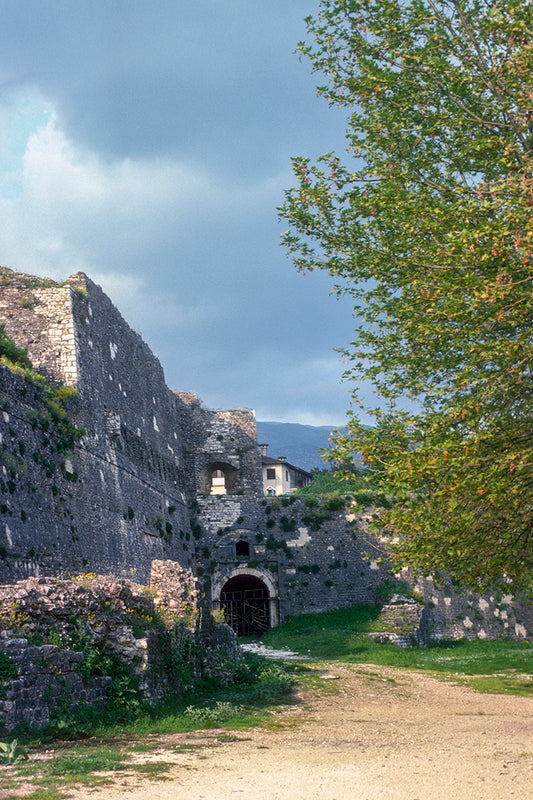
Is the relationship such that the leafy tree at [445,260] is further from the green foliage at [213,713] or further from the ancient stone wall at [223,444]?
the ancient stone wall at [223,444]

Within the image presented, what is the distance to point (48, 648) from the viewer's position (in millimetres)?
10000

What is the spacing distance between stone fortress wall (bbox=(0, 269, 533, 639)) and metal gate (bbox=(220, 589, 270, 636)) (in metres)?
0.25

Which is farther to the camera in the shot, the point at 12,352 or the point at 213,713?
the point at 12,352

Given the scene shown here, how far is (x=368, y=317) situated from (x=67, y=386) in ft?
40.4

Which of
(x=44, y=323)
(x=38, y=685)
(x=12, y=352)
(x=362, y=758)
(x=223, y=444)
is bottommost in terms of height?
(x=362, y=758)

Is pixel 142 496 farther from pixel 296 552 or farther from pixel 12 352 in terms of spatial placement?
pixel 296 552

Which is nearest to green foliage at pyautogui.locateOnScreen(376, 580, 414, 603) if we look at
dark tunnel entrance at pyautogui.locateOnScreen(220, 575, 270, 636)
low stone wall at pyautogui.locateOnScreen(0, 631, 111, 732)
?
dark tunnel entrance at pyautogui.locateOnScreen(220, 575, 270, 636)

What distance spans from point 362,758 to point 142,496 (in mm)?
21731

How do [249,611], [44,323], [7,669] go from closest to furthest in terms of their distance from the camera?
[7,669]
[44,323]
[249,611]

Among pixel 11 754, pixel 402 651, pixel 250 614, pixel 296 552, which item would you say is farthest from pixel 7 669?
pixel 296 552

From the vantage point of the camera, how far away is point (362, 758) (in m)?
8.89

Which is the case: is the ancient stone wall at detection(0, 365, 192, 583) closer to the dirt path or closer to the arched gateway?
the arched gateway

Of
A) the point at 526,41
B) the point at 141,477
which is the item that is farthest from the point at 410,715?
the point at 141,477

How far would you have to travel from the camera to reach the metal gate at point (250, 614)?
35.7 meters
